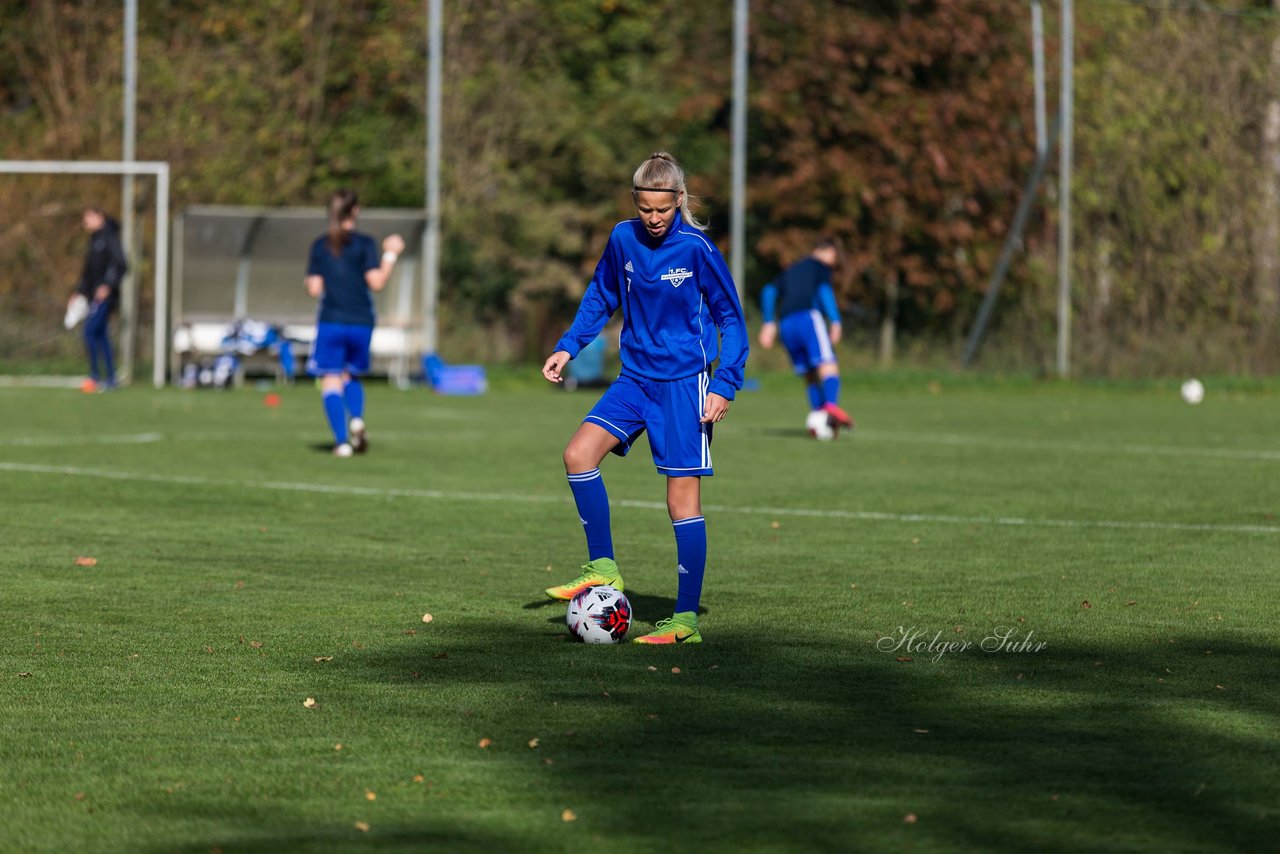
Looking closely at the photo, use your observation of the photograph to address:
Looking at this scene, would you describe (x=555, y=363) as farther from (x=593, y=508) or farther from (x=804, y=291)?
(x=804, y=291)

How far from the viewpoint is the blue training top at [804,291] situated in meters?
18.6

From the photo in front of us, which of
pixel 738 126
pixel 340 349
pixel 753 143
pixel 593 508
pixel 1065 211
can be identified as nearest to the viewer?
pixel 593 508

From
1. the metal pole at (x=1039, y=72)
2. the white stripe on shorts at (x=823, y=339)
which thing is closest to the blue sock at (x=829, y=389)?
the white stripe on shorts at (x=823, y=339)

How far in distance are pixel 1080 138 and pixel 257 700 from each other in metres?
27.2

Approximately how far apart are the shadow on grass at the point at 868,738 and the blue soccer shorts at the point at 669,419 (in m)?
0.69

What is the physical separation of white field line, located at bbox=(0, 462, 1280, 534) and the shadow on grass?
4.18m

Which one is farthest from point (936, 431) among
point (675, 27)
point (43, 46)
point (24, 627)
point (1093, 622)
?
point (675, 27)

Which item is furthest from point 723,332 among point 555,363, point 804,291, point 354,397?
point 804,291

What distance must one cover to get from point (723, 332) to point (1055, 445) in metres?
11.1

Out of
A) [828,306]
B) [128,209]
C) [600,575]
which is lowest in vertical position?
[600,575]

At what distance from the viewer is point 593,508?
7805 millimetres

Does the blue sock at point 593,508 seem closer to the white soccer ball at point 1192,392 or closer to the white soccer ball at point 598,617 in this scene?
the white soccer ball at point 598,617

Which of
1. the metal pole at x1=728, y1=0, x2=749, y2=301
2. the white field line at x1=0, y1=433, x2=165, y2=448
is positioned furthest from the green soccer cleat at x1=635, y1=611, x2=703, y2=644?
the metal pole at x1=728, y1=0, x2=749, y2=301

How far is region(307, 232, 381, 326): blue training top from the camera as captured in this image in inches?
625
